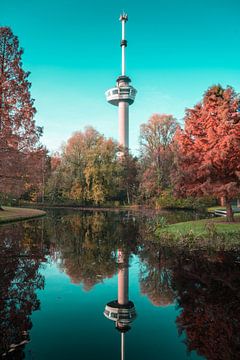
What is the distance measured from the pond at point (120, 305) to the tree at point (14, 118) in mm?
13552

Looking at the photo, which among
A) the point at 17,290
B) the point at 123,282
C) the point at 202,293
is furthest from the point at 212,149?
the point at 17,290

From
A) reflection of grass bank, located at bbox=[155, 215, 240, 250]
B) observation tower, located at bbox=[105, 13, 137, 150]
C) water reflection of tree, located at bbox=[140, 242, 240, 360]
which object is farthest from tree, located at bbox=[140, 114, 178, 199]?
observation tower, located at bbox=[105, 13, 137, 150]

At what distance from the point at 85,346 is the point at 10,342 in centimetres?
124

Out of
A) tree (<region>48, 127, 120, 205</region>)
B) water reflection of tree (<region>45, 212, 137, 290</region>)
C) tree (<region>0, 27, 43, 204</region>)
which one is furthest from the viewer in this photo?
tree (<region>48, 127, 120, 205</region>)

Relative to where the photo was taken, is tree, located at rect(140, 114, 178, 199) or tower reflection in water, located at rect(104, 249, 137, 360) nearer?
tower reflection in water, located at rect(104, 249, 137, 360)

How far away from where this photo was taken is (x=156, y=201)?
4331 centimetres

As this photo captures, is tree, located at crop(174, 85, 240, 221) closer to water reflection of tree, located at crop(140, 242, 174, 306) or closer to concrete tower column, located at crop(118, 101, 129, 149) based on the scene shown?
water reflection of tree, located at crop(140, 242, 174, 306)

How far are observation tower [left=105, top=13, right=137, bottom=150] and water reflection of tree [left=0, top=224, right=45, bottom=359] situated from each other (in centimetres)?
7345

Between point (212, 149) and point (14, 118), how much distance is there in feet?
55.2

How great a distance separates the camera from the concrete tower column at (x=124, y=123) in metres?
85.6

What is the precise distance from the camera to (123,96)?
86812mm

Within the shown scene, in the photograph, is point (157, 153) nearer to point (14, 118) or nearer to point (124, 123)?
point (14, 118)

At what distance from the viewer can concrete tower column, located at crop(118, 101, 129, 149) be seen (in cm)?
8556

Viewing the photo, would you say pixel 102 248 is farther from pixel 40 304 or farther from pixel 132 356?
pixel 132 356
